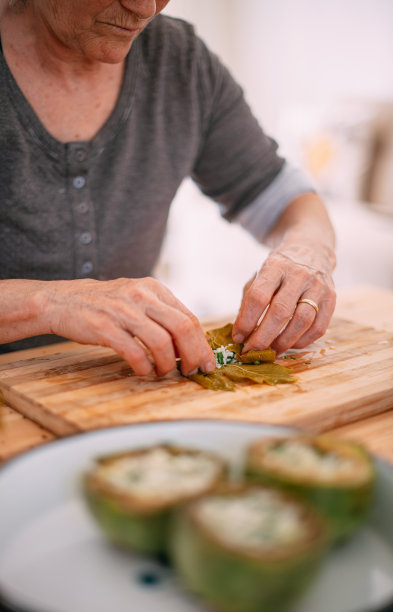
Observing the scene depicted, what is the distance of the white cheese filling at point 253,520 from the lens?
0.45 metres

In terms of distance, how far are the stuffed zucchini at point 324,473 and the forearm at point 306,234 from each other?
77 cm

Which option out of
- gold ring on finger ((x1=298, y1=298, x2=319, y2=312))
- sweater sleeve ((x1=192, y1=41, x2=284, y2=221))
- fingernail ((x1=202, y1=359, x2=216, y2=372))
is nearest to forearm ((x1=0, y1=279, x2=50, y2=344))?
fingernail ((x1=202, y1=359, x2=216, y2=372))

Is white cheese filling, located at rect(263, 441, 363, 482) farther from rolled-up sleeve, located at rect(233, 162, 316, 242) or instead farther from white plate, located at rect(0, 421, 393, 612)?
rolled-up sleeve, located at rect(233, 162, 316, 242)

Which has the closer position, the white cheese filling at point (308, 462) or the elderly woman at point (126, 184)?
the white cheese filling at point (308, 462)

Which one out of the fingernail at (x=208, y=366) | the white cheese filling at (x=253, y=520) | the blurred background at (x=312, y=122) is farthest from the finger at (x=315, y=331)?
the blurred background at (x=312, y=122)

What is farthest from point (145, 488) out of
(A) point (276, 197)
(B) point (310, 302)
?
(A) point (276, 197)

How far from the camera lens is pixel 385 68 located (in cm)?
427

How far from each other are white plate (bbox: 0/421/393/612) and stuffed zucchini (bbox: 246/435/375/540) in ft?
0.14

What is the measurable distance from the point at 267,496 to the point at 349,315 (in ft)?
3.66

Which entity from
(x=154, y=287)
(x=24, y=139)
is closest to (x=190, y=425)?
(x=154, y=287)

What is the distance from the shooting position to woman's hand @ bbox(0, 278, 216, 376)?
1007mm

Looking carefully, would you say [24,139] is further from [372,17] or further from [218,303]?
[372,17]

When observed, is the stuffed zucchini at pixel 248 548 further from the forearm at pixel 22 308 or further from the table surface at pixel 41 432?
the forearm at pixel 22 308

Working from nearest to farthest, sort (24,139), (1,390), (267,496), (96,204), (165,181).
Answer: (267,496)
(1,390)
(24,139)
(96,204)
(165,181)
